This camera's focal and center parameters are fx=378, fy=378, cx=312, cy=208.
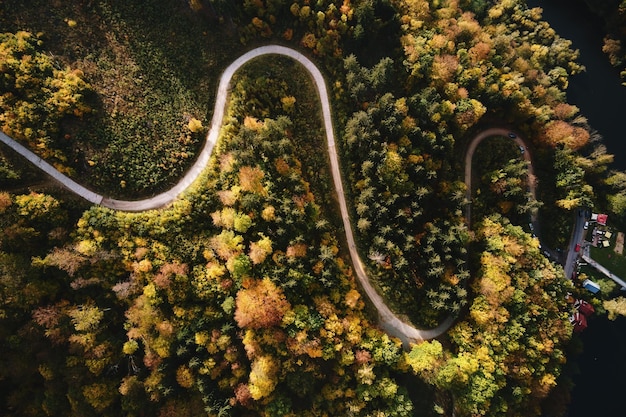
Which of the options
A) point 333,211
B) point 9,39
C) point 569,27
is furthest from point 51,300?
point 569,27

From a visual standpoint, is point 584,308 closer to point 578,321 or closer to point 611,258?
point 578,321

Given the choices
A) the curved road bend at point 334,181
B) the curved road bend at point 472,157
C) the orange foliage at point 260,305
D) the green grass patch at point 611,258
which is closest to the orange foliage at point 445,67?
the curved road bend at point 472,157

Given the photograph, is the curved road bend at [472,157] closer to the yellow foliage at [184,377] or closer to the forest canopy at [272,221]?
the forest canopy at [272,221]

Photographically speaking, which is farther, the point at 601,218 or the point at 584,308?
the point at 601,218

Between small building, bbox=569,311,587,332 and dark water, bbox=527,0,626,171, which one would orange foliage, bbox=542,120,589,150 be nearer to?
dark water, bbox=527,0,626,171

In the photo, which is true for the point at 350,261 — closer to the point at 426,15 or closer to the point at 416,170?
the point at 416,170

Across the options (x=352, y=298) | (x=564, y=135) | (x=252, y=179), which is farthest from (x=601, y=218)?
(x=252, y=179)
